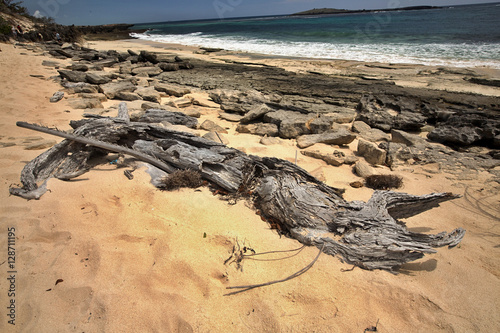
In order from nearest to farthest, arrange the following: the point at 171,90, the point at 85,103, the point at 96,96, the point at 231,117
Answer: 1. the point at 85,103
2. the point at 231,117
3. the point at 96,96
4. the point at 171,90

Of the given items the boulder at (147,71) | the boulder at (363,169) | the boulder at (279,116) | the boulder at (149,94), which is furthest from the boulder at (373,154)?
the boulder at (147,71)

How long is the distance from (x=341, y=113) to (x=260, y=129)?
2887mm

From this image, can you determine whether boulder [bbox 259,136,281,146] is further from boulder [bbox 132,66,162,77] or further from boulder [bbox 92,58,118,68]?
boulder [bbox 92,58,118,68]

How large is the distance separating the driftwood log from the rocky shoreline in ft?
5.20

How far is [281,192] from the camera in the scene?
2932mm

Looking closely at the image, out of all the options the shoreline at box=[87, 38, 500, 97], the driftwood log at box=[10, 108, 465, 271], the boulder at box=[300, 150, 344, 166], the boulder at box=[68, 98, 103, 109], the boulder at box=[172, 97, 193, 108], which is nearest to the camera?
the driftwood log at box=[10, 108, 465, 271]

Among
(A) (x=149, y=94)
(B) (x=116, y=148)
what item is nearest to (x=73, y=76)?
(A) (x=149, y=94)

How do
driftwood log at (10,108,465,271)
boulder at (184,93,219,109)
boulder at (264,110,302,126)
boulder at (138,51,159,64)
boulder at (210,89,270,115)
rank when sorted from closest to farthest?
driftwood log at (10,108,465,271) < boulder at (264,110,302,126) < boulder at (210,89,270,115) < boulder at (184,93,219,109) < boulder at (138,51,159,64)

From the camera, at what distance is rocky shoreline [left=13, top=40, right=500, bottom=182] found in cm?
504

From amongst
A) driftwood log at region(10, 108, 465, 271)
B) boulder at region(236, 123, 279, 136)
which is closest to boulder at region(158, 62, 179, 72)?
boulder at region(236, 123, 279, 136)

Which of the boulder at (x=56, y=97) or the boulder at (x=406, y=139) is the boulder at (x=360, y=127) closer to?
the boulder at (x=406, y=139)

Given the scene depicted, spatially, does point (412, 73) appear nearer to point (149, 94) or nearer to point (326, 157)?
point (326, 157)

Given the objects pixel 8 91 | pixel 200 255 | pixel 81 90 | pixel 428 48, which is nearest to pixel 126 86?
pixel 81 90

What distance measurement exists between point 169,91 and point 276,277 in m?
8.39
